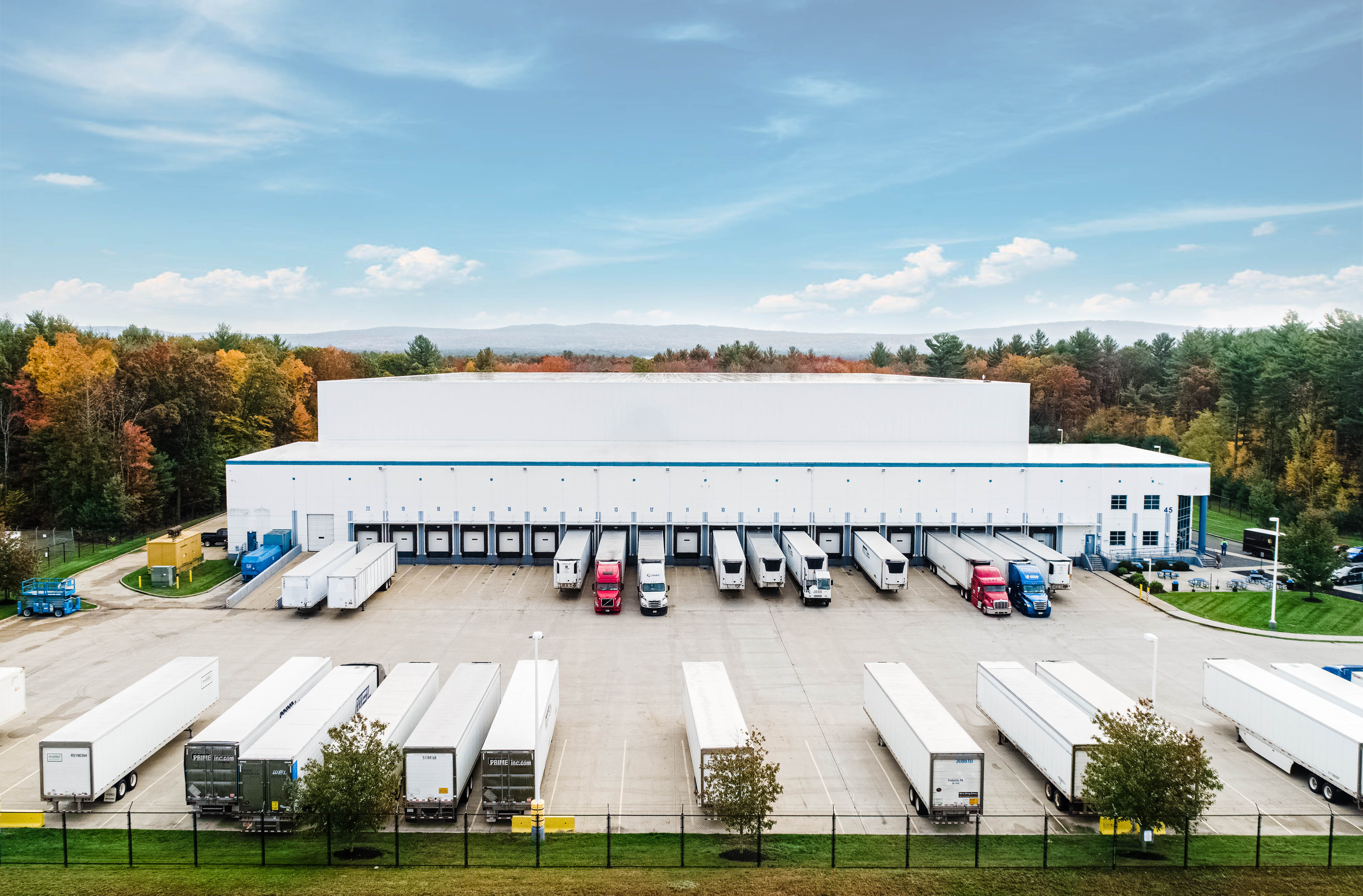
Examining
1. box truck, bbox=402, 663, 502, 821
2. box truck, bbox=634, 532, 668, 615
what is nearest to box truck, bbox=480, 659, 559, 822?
box truck, bbox=402, 663, 502, 821

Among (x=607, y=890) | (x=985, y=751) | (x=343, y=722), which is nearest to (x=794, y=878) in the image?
(x=607, y=890)

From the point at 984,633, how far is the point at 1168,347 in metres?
101

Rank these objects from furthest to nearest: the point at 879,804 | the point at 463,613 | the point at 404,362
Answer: the point at 404,362
the point at 463,613
the point at 879,804

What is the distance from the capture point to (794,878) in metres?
18.8

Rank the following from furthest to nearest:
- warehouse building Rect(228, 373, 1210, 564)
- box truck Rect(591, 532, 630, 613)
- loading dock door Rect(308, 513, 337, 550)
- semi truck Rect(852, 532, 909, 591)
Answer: loading dock door Rect(308, 513, 337, 550)
warehouse building Rect(228, 373, 1210, 564)
semi truck Rect(852, 532, 909, 591)
box truck Rect(591, 532, 630, 613)

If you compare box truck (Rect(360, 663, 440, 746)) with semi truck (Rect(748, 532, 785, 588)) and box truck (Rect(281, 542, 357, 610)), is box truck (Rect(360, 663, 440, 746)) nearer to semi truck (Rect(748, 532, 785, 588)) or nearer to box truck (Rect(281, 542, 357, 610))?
box truck (Rect(281, 542, 357, 610))

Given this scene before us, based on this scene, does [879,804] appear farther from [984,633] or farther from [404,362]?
[404,362]

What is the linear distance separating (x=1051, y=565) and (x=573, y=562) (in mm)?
23292

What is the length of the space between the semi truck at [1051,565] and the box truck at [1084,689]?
14901 millimetres

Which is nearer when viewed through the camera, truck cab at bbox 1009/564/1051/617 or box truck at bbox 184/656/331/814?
box truck at bbox 184/656/331/814

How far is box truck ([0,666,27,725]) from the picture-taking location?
2547cm

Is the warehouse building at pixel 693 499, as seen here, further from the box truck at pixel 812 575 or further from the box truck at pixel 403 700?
the box truck at pixel 403 700

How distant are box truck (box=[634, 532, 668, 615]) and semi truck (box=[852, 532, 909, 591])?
1062 cm

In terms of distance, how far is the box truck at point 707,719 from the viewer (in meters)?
21.0
